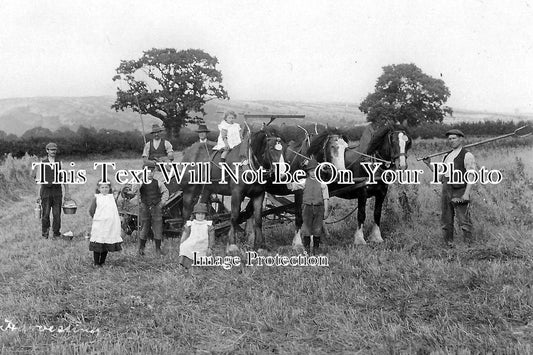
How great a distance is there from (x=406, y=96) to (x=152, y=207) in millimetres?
8649

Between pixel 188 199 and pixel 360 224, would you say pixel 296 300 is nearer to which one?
pixel 360 224

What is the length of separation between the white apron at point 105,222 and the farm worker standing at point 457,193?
5.41 meters

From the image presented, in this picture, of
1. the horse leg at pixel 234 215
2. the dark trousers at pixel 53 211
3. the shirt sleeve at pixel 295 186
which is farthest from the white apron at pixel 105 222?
the dark trousers at pixel 53 211

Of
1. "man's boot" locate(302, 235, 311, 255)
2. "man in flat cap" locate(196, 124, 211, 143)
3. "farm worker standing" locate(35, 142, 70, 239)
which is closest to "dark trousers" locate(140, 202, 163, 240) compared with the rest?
"man in flat cap" locate(196, 124, 211, 143)

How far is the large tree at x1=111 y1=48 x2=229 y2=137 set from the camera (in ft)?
40.2

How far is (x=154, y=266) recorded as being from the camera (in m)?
7.91

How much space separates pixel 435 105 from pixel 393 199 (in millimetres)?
4224

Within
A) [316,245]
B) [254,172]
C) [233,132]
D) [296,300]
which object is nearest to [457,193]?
[316,245]

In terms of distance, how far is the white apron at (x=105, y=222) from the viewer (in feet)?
26.0

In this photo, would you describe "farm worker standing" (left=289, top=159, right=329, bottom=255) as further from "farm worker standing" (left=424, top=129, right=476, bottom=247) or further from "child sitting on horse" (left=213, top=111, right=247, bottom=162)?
"farm worker standing" (left=424, top=129, right=476, bottom=247)

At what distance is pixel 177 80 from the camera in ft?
40.9

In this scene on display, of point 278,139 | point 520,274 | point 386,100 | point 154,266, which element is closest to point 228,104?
point 386,100

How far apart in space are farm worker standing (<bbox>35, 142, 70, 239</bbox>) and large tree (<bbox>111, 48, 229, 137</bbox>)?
2607 mm
